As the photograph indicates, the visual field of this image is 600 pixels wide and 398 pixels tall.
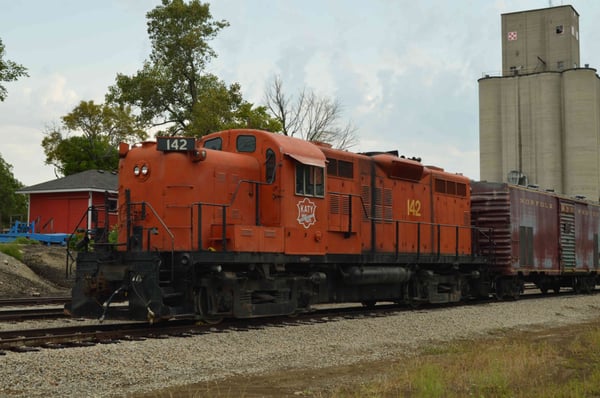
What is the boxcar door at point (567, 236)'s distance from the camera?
2492 centimetres

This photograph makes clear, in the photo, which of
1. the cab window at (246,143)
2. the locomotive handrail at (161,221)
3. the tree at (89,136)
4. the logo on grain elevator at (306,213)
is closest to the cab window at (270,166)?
the cab window at (246,143)

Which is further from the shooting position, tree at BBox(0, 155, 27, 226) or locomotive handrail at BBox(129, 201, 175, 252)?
tree at BBox(0, 155, 27, 226)

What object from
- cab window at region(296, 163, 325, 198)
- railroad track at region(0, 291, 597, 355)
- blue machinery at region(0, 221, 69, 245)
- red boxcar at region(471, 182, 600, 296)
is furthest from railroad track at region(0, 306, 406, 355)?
blue machinery at region(0, 221, 69, 245)

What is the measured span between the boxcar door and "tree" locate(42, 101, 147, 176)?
1560 inches

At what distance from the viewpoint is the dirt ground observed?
926 inches

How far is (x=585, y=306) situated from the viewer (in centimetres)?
2020

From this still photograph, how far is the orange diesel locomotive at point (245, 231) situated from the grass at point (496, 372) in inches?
161

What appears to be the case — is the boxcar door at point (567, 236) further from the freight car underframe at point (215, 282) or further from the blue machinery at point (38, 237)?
the blue machinery at point (38, 237)

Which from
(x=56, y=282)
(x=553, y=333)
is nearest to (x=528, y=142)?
(x=56, y=282)

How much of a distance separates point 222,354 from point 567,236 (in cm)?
1923

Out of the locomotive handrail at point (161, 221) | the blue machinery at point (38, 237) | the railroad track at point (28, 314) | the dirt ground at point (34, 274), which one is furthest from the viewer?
the blue machinery at point (38, 237)

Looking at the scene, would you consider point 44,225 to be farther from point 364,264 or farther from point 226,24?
point 364,264

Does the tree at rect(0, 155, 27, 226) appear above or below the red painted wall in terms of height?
above

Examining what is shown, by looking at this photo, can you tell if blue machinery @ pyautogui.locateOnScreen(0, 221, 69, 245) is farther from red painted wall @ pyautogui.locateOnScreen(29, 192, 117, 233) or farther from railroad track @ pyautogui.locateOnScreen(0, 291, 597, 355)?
railroad track @ pyautogui.locateOnScreen(0, 291, 597, 355)
